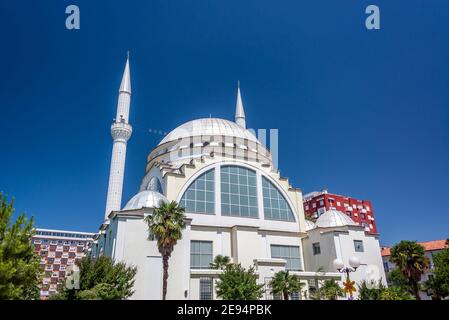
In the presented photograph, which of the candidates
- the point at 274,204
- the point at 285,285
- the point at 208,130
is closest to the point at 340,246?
the point at 274,204

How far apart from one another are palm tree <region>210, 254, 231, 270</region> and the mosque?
0.92 m

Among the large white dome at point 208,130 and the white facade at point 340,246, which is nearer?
the white facade at point 340,246

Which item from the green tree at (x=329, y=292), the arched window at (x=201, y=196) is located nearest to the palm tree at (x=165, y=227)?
the arched window at (x=201, y=196)

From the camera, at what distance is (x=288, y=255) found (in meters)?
32.1

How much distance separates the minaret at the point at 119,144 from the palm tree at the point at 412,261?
3305 centimetres

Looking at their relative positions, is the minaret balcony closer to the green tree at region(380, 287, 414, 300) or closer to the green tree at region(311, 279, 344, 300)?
the green tree at region(311, 279, 344, 300)

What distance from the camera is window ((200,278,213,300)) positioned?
946 inches

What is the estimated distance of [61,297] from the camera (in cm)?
1617

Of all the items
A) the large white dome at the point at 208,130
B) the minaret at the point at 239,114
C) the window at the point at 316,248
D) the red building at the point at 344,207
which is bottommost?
the window at the point at 316,248

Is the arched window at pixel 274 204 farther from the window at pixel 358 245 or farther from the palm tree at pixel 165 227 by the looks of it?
the palm tree at pixel 165 227

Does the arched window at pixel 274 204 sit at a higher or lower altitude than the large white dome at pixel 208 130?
lower

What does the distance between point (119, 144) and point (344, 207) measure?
46.5m

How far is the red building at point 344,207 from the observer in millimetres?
64500
